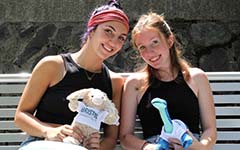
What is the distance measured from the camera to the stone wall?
455 cm

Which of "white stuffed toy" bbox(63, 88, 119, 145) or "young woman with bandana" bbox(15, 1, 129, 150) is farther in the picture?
"young woman with bandana" bbox(15, 1, 129, 150)

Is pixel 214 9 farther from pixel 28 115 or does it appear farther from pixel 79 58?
pixel 28 115

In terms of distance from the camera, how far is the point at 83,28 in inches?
181

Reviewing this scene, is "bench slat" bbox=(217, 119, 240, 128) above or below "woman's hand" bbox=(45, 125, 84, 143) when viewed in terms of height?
below

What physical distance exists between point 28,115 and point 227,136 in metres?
1.18

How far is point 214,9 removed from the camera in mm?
4590

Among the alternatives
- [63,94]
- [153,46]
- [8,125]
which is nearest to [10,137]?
[8,125]

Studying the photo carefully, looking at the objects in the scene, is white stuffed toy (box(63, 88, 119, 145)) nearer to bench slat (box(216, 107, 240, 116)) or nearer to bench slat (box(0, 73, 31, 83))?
bench slat (box(0, 73, 31, 83))

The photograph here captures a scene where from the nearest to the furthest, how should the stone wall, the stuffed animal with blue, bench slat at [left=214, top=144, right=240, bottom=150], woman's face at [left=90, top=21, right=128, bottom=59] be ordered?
the stuffed animal with blue, woman's face at [left=90, top=21, right=128, bottom=59], bench slat at [left=214, top=144, right=240, bottom=150], the stone wall

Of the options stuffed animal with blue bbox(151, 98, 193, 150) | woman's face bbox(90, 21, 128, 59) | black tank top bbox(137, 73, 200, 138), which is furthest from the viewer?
black tank top bbox(137, 73, 200, 138)

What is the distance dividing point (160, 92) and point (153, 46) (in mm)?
263

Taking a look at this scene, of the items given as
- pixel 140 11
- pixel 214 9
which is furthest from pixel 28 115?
pixel 214 9

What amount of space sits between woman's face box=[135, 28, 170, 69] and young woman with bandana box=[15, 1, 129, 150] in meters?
0.11

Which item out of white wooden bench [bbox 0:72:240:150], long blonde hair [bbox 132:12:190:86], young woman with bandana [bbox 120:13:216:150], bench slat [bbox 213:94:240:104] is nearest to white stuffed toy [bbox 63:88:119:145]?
young woman with bandana [bbox 120:13:216:150]
